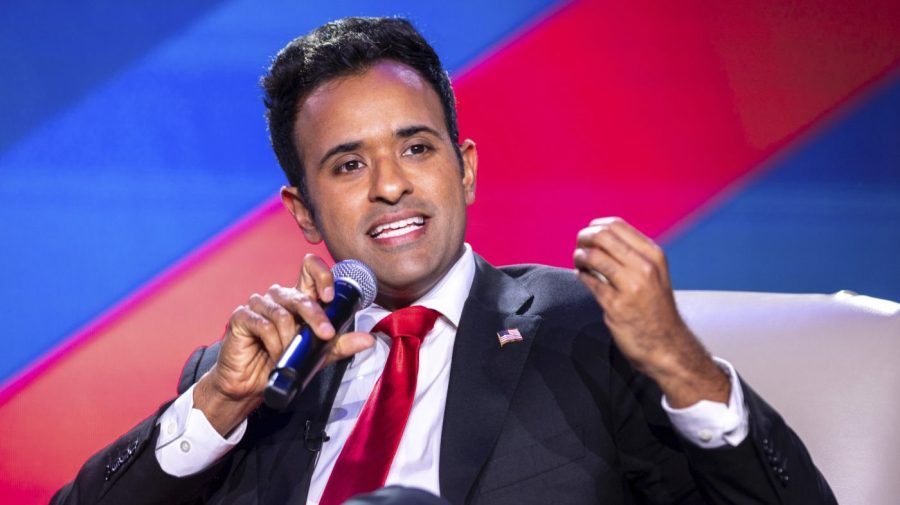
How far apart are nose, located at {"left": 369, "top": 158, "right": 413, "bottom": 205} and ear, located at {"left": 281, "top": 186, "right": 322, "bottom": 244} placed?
24 centimetres

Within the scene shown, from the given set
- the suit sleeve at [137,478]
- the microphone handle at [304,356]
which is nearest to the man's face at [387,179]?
the microphone handle at [304,356]

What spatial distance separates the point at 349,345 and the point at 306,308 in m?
0.21

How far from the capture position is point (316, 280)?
58.9 inches

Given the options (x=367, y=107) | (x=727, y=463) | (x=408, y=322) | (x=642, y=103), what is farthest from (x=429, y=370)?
(x=642, y=103)

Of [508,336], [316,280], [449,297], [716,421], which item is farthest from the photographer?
[449,297]

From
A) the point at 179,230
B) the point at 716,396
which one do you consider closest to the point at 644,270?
the point at 716,396

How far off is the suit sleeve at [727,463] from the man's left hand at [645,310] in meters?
0.08

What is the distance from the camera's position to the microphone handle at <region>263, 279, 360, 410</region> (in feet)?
3.76

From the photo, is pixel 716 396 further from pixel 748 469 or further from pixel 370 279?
pixel 370 279

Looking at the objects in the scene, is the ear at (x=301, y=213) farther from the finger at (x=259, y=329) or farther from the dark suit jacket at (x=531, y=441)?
the finger at (x=259, y=329)

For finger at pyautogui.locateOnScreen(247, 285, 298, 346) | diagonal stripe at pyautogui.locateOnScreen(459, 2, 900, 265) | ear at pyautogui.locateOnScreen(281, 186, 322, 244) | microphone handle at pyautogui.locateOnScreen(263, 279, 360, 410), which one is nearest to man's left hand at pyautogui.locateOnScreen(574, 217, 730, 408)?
microphone handle at pyautogui.locateOnScreen(263, 279, 360, 410)

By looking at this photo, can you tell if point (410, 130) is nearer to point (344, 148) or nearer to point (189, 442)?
point (344, 148)

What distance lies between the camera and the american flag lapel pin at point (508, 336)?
1.76 metres

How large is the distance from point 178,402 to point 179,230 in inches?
32.4
